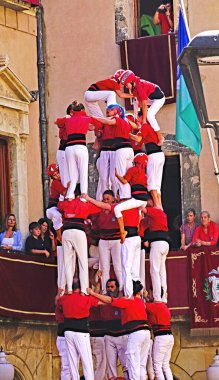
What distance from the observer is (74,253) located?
81.6 feet

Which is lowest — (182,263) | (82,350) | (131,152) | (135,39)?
(82,350)

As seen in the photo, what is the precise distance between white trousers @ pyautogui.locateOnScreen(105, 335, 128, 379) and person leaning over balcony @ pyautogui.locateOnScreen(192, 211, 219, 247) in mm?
3133

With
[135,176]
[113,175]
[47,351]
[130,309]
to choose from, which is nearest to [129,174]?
[135,176]

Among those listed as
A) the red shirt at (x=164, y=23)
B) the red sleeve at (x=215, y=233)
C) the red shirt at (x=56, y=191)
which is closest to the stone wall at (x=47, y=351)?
the red sleeve at (x=215, y=233)

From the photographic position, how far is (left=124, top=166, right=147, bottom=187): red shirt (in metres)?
25.1

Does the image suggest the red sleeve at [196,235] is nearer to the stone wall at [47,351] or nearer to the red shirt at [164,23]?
the stone wall at [47,351]

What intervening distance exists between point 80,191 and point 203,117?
14306 mm

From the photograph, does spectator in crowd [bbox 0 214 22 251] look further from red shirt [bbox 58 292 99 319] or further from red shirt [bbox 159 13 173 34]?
red shirt [bbox 159 13 173 34]

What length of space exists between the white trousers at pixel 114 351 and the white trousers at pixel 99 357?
176 mm

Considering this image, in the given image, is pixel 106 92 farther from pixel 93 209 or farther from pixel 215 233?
pixel 215 233

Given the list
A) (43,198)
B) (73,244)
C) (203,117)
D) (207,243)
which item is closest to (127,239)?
(73,244)

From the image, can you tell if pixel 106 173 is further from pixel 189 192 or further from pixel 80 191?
pixel 189 192

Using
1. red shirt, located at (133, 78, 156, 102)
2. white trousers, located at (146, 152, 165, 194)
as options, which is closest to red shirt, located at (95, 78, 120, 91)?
red shirt, located at (133, 78, 156, 102)

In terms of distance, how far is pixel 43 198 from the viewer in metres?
29.3
